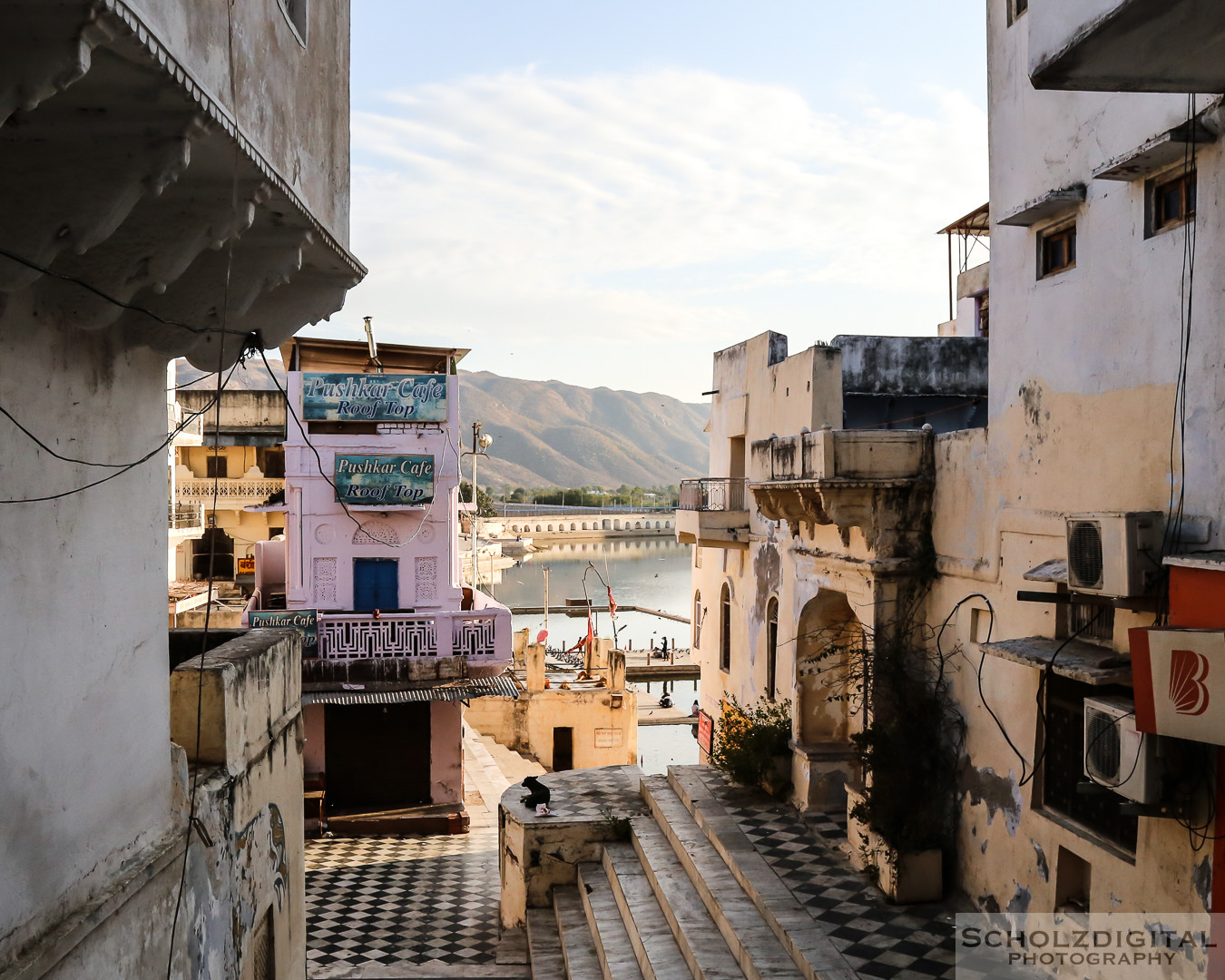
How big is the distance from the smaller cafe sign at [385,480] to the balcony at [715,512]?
445 cm

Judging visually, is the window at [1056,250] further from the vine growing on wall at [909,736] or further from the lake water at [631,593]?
the lake water at [631,593]

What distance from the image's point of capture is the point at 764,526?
46.1ft

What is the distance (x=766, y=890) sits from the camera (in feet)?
29.2

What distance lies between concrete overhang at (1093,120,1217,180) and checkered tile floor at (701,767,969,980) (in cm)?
→ 571

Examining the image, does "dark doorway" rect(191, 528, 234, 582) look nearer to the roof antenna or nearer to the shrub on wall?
the roof antenna

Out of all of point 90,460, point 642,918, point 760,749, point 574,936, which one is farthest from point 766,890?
point 90,460

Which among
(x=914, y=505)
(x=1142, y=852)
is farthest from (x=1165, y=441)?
(x=914, y=505)

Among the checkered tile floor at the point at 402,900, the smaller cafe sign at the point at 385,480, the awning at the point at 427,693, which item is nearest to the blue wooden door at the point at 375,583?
the smaller cafe sign at the point at 385,480

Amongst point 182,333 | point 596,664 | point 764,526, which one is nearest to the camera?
point 182,333

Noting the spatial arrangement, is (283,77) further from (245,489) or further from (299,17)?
(245,489)

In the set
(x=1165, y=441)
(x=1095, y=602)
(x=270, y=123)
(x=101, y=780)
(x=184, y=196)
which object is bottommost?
(x=101, y=780)

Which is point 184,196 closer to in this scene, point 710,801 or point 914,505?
point 914,505

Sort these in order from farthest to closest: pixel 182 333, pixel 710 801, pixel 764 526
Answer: pixel 764 526 → pixel 710 801 → pixel 182 333

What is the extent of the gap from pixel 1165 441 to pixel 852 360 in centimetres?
875
